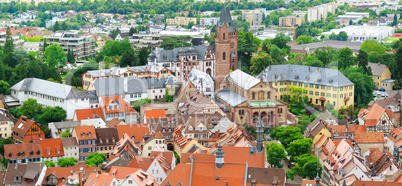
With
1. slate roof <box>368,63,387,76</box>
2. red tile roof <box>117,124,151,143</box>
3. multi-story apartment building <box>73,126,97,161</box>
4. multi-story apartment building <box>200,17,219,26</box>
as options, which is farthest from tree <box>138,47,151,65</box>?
multi-story apartment building <box>200,17,219,26</box>

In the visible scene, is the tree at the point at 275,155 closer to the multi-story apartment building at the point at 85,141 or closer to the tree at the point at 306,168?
the tree at the point at 306,168

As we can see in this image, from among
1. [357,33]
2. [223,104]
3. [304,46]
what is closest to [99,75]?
[223,104]

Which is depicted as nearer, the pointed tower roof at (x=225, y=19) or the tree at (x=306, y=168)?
the tree at (x=306, y=168)

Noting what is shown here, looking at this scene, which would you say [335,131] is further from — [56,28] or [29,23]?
[29,23]

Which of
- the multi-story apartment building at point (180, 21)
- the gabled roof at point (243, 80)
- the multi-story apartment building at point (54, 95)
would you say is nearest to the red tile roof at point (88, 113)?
the multi-story apartment building at point (54, 95)

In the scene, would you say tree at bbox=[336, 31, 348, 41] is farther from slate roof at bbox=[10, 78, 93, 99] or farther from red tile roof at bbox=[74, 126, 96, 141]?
red tile roof at bbox=[74, 126, 96, 141]
